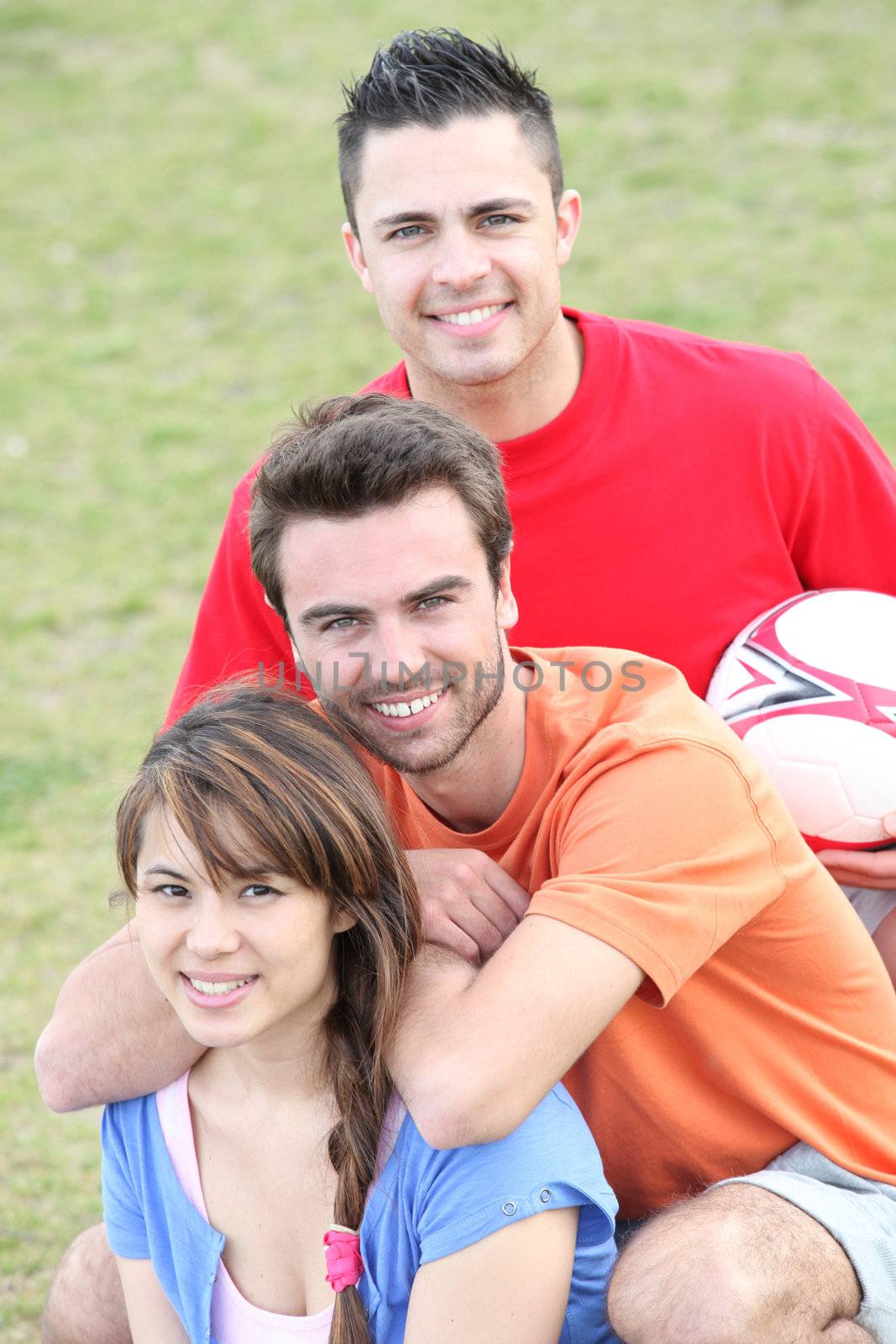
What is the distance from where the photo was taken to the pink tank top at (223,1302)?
2.59 m

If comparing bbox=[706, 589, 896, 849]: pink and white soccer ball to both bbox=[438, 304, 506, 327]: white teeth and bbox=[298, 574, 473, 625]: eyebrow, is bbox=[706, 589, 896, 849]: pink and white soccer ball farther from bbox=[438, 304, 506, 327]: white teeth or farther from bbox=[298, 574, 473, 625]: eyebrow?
bbox=[438, 304, 506, 327]: white teeth

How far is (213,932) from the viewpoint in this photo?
2434 mm

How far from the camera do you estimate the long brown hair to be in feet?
8.03

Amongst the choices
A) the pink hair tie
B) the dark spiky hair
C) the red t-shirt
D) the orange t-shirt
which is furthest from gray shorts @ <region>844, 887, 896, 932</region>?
the dark spiky hair

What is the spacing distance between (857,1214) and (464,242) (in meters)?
2.17

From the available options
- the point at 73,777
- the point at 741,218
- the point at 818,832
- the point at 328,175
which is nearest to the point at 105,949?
the point at 818,832

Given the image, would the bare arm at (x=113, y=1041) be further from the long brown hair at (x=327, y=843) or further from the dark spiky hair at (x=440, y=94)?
the dark spiky hair at (x=440, y=94)

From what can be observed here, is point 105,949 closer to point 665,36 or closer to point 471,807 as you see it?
point 471,807

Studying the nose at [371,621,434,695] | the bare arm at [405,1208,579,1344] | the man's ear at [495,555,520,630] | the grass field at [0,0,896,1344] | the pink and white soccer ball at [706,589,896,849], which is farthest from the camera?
the grass field at [0,0,896,1344]

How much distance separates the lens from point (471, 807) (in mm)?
2938

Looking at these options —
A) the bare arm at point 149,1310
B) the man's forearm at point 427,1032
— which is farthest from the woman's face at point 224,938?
the bare arm at point 149,1310

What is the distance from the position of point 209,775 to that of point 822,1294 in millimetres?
1272

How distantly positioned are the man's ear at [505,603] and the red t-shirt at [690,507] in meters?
0.51

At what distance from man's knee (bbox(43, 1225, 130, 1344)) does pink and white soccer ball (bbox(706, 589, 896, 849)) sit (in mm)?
1706
